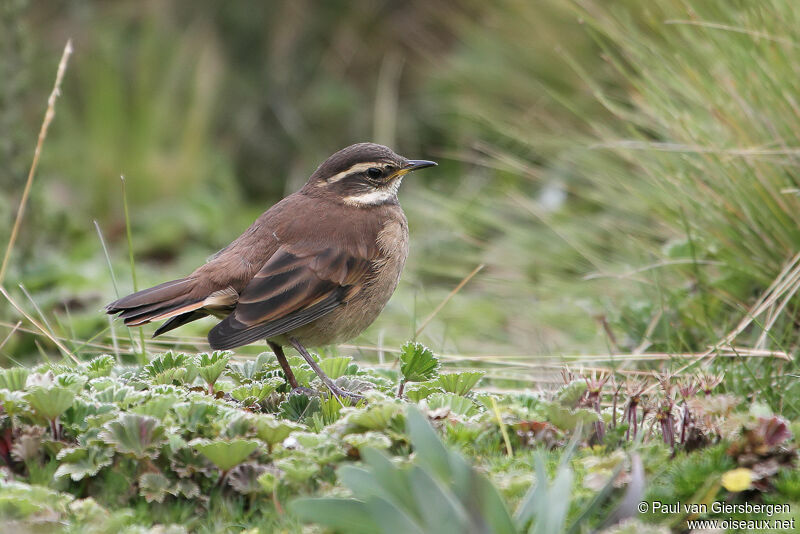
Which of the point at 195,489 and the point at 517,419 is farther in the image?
the point at 517,419

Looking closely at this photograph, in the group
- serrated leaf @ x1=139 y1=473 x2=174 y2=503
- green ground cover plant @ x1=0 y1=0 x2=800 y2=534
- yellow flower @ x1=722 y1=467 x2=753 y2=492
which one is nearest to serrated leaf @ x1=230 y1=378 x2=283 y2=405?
green ground cover plant @ x1=0 y1=0 x2=800 y2=534

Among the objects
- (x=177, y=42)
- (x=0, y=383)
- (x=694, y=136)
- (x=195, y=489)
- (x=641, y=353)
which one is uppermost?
(x=177, y=42)

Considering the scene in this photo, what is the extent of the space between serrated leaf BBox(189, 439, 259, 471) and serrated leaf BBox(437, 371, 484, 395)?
3.47ft

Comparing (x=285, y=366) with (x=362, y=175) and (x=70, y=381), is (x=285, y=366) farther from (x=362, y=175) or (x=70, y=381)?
(x=362, y=175)

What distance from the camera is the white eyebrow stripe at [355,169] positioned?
17.2 feet

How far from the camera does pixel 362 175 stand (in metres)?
5.24

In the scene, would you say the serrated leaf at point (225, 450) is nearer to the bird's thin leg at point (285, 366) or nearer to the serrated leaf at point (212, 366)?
the serrated leaf at point (212, 366)

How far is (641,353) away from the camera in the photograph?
5242 mm

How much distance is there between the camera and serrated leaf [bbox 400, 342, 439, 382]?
410cm

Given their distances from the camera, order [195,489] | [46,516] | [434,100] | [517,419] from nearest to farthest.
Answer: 1. [46,516]
2. [195,489]
3. [517,419]
4. [434,100]

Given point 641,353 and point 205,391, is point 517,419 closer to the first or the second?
point 205,391

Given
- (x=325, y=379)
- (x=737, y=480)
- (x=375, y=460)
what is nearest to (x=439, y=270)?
(x=325, y=379)

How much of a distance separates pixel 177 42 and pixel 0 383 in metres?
7.62

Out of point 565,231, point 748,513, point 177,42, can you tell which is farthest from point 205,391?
point 177,42
